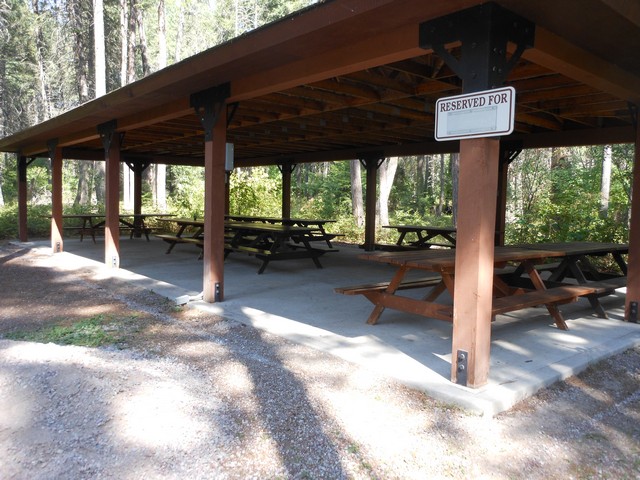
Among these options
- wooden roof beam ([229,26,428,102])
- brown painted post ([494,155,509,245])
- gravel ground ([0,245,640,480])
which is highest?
wooden roof beam ([229,26,428,102])

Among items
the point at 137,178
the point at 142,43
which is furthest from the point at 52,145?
the point at 142,43

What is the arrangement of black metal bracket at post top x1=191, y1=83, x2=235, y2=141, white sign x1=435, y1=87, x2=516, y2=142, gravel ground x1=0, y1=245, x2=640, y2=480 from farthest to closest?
black metal bracket at post top x1=191, y1=83, x2=235, y2=141, white sign x1=435, y1=87, x2=516, y2=142, gravel ground x1=0, y1=245, x2=640, y2=480

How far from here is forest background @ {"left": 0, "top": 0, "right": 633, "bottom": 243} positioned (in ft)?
41.8

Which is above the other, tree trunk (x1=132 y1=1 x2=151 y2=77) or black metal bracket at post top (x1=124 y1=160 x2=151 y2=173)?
tree trunk (x1=132 y1=1 x2=151 y2=77)

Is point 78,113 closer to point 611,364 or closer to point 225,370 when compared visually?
point 225,370

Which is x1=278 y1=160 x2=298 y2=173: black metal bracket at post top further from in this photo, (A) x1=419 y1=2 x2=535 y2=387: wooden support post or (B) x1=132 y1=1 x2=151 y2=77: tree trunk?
(B) x1=132 y1=1 x2=151 y2=77: tree trunk

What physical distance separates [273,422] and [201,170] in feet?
94.4

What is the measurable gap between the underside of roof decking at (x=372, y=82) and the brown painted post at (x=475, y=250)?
0.86m

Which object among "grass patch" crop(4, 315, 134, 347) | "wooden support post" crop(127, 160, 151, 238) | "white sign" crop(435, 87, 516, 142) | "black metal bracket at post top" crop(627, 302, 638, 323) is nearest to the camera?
"white sign" crop(435, 87, 516, 142)

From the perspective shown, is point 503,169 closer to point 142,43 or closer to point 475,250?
point 475,250

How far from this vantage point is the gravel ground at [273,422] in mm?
2441

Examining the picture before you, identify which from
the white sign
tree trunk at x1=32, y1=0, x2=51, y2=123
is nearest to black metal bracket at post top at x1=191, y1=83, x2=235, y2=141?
the white sign

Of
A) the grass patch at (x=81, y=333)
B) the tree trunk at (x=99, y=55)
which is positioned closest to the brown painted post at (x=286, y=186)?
the tree trunk at (x=99, y=55)

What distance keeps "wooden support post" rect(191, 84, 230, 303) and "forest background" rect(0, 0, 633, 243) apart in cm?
783
